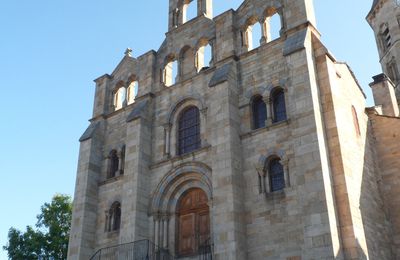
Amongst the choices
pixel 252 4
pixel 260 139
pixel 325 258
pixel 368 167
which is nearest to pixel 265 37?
pixel 252 4

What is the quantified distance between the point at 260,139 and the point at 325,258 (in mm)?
5436

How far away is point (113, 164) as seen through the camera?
22984 millimetres

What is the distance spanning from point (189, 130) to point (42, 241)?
1491cm

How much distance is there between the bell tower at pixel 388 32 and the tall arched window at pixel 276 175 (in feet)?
58.6

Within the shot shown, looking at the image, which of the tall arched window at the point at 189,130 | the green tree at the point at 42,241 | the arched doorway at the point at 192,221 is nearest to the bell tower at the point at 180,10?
the tall arched window at the point at 189,130

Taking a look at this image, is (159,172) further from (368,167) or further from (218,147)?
(368,167)

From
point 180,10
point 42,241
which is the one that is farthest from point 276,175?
point 42,241

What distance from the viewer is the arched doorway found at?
17.9m

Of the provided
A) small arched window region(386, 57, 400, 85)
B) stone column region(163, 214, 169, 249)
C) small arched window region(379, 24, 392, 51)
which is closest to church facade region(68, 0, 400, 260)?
stone column region(163, 214, 169, 249)

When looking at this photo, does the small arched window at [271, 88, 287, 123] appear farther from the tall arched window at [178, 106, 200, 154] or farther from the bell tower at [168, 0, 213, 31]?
the bell tower at [168, 0, 213, 31]

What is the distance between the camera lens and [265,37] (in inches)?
770

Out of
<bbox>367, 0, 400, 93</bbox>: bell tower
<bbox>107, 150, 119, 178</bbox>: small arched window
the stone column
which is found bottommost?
the stone column

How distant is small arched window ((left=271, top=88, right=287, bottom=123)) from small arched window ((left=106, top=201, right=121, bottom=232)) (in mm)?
8733

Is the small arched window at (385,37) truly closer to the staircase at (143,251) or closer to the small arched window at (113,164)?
the small arched window at (113,164)
